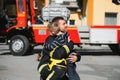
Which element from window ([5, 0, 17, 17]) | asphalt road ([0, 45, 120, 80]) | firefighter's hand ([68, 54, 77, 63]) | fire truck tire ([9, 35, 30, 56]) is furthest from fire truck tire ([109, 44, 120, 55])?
firefighter's hand ([68, 54, 77, 63])

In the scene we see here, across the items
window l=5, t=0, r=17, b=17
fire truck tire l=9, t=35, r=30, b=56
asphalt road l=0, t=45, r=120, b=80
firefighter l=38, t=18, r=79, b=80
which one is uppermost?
window l=5, t=0, r=17, b=17

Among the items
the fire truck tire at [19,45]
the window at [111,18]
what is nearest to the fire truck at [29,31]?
the fire truck tire at [19,45]

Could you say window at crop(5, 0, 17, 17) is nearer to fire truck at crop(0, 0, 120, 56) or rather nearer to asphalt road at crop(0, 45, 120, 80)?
fire truck at crop(0, 0, 120, 56)

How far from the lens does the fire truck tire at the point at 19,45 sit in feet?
64.6

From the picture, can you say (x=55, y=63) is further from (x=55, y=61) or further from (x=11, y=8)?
(x=11, y=8)

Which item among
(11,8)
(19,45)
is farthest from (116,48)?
(11,8)

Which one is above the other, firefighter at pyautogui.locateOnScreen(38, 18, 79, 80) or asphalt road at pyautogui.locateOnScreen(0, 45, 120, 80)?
firefighter at pyautogui.locateOnScreen(38, 18, 79, 80)

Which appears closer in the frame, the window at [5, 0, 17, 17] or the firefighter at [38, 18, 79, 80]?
the firefighter at [38, 18, 79, 80]

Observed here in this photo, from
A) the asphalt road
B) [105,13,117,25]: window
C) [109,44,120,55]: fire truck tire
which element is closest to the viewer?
the asphalt road

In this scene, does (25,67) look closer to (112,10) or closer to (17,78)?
(17,78)

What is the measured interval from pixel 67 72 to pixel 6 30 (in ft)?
48.6

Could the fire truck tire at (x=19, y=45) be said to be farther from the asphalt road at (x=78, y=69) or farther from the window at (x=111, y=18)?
the window at (x=111, y=18)

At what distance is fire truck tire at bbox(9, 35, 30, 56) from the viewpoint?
19.7m

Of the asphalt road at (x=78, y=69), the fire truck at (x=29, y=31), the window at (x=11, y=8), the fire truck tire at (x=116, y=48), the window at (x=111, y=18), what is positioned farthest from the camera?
the window at (x=111, y=18)
